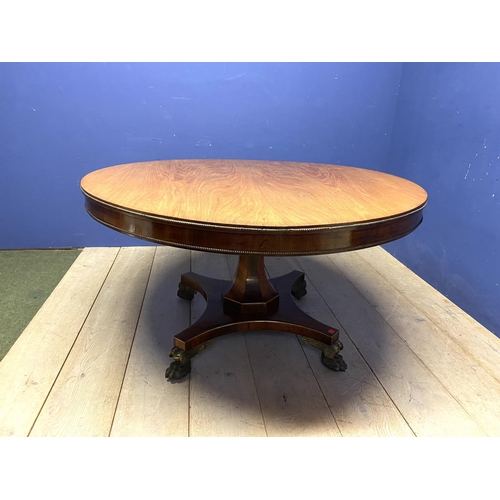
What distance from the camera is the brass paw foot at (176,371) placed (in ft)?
4.68

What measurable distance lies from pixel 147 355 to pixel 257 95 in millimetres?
1605

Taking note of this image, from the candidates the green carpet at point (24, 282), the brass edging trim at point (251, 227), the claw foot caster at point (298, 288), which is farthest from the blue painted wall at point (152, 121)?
the brass edging trim at point (251, 227)

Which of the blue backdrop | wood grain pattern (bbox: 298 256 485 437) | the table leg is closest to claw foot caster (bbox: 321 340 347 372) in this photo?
the table leg

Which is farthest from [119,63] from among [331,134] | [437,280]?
[437,280]

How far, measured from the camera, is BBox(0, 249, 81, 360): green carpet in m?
1.72

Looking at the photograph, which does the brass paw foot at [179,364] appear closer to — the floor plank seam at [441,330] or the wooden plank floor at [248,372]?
the wooden plank floor at [248,372]

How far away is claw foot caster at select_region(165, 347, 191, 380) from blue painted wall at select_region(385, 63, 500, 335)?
4.24 feet

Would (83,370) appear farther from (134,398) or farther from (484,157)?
(484,157)

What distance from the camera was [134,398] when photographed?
1.34 m

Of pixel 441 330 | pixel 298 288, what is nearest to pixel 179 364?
pixel 298 288

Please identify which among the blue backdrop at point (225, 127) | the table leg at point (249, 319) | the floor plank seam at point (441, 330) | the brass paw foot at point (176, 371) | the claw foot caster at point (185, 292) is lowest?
the floor plank seam at point (441, 330)

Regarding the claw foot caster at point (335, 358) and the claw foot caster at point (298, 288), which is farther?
the claw foot caster at point (298, 288)

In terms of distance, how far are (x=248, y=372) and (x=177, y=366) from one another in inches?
9.7

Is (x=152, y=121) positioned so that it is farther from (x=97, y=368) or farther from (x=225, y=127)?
(x=97, y=368)
